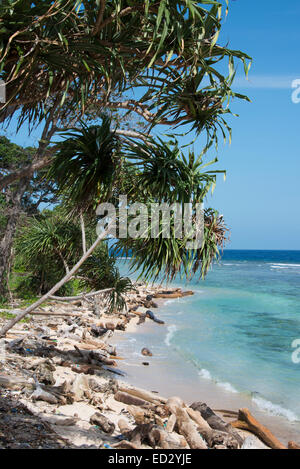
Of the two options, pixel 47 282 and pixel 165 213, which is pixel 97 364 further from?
pixel 47 282

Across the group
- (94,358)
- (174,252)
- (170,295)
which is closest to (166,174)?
(174,252)

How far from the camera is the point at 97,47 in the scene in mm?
3615

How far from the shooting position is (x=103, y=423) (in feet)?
16.1

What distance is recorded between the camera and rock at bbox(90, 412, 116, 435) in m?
4.84

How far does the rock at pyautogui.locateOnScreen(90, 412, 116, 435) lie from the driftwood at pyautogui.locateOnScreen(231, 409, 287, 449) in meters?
2.19

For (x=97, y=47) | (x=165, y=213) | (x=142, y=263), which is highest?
(x=97, y=47)

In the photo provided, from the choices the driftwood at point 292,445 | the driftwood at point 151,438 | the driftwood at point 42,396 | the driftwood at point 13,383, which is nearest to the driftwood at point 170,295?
the driftwood at point 292,445

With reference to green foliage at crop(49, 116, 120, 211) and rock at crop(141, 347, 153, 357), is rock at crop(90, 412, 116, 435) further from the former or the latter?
rock at crop(141, 347, 153, 357)

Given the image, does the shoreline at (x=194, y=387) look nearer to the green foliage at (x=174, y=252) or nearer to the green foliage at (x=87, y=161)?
the green foliage at (x=174, y=252)

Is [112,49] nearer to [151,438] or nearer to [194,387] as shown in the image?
[151,438]

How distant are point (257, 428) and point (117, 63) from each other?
5176mm

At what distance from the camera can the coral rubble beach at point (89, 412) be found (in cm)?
430

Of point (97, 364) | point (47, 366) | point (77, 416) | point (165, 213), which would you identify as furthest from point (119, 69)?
point (97, 364)

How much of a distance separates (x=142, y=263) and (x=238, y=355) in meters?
7.03
